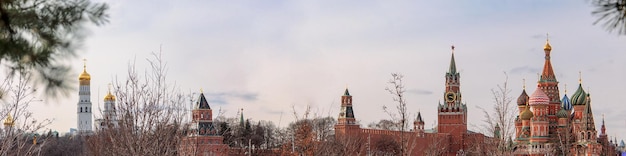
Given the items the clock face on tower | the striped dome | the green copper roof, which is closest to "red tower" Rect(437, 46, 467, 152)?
the clock face on tower

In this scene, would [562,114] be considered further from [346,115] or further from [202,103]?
[202,103]

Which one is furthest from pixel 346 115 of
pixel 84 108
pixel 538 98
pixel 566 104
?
pixel 84 108

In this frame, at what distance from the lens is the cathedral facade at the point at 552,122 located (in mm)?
50312

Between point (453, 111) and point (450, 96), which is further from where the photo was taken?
point (453, 111)

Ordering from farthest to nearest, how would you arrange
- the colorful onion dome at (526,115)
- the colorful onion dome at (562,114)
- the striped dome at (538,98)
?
the colorful onion dome at (562,114)
the colorful onion dome at (526,115)
the striped dome at (538,98)

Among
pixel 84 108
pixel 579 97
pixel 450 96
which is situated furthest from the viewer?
pixel 84 108

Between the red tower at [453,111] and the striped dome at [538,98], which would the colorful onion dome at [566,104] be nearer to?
the striped dome at [538,98]

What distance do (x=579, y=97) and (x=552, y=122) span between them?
3210 mm

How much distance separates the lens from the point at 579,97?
55.8 m

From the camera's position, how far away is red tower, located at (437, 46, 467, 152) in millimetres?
80312

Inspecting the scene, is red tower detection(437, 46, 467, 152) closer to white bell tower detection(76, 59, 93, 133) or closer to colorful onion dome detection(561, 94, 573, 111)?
colorful onion dome detection(561, 94, 573, 111)

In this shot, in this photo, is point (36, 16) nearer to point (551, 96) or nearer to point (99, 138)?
point (99, 138)

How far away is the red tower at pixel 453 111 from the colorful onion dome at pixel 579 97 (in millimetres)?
23752

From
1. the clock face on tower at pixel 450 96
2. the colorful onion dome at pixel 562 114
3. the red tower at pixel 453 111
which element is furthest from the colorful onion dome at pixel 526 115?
the clock face on tower at pixel 450 96
